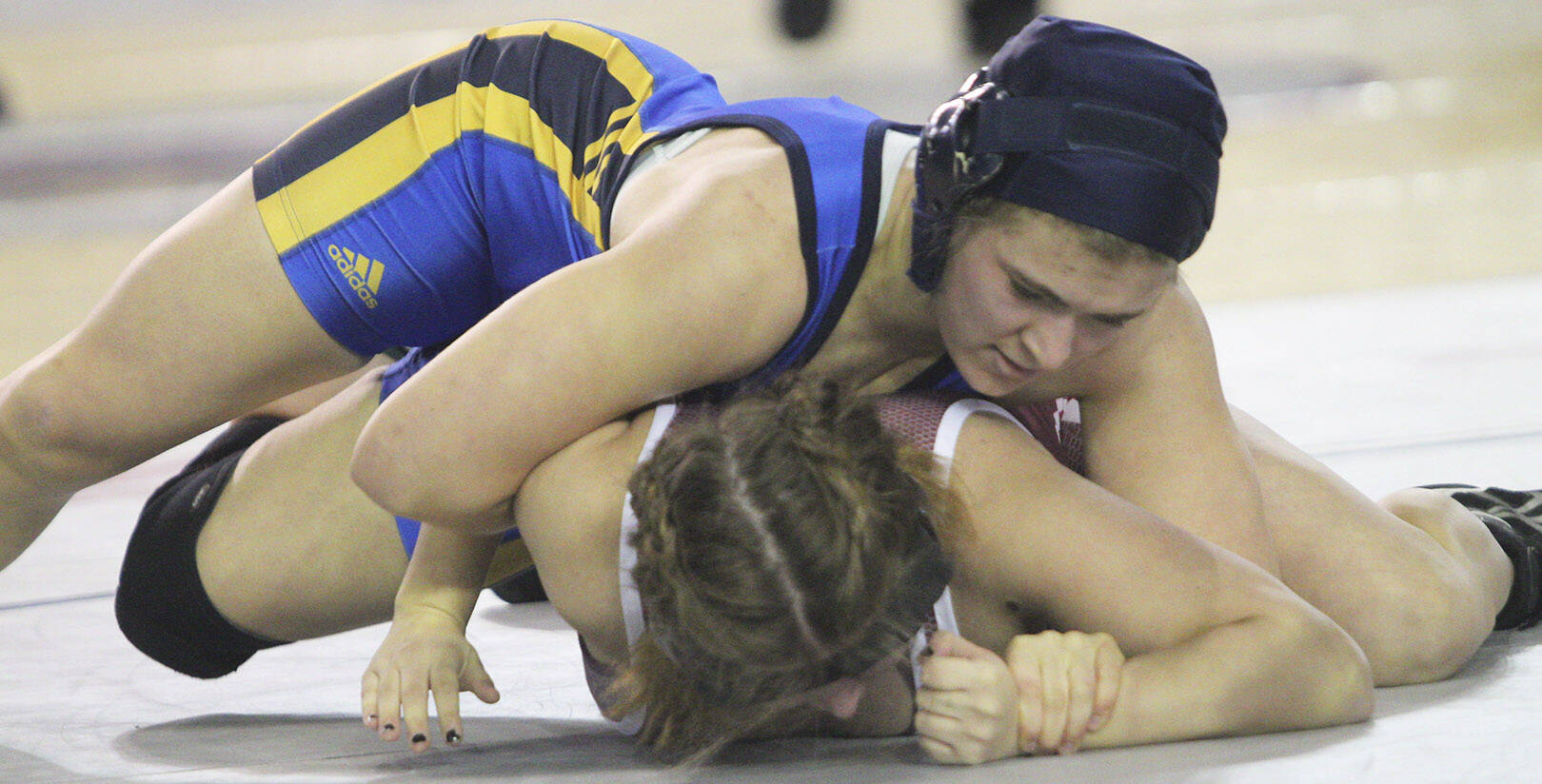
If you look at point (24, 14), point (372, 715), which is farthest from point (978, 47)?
point (372, 715)

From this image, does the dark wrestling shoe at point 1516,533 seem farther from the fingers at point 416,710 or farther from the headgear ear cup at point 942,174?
the fingers at point 416,710

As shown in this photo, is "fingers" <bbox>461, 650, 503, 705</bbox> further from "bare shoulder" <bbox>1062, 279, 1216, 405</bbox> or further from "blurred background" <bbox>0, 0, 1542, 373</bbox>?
"blurred background" <bbox>0, 0, 1542, 373</bbox>

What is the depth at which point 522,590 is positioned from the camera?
261 cm

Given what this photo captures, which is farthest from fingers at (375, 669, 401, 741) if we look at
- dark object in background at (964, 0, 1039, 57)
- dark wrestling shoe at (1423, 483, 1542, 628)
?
dark object in background at (964, 0, 1039, 57)

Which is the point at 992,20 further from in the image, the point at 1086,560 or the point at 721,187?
the point at 1086,560

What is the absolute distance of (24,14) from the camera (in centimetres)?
827

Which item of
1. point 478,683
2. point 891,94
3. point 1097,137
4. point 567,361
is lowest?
point 891,94

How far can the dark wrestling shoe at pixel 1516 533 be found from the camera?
6.77 ft

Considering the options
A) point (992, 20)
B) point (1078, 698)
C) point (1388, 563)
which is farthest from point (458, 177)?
point (992, 20)

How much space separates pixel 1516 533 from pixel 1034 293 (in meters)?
0.95

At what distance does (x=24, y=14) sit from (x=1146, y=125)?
315 inches

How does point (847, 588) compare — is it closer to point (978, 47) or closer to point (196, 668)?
point (196, 668)

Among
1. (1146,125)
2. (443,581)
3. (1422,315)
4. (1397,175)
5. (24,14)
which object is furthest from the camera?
(24,14)

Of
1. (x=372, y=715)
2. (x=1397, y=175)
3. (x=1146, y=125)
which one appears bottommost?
(x=1397, y=175)
